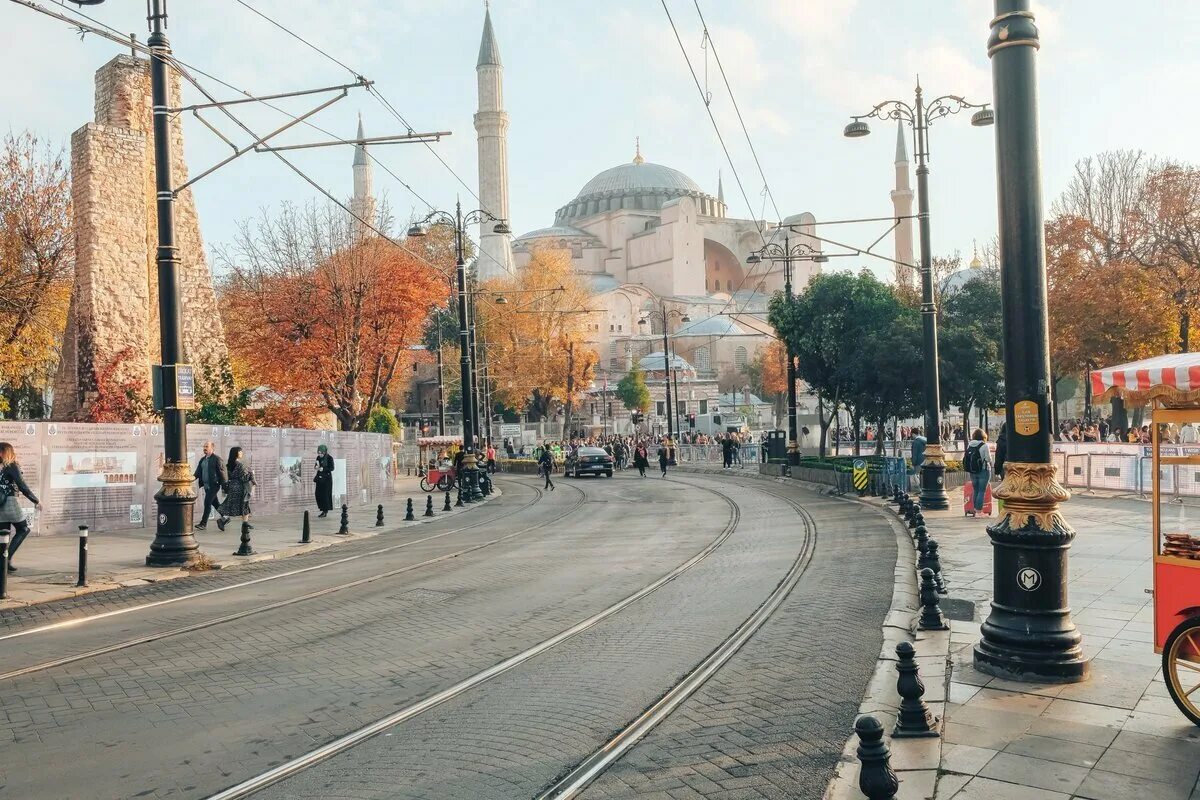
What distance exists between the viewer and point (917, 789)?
13.1ft

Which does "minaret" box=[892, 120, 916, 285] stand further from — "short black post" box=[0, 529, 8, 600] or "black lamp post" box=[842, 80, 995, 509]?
"short black post" box=[0, 529, 8, 600]

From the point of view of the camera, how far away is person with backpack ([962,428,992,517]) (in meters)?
14.5

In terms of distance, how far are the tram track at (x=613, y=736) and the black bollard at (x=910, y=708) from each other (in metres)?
1.26

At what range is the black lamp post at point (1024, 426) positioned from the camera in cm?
538

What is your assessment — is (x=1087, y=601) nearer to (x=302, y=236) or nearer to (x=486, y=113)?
(x=302, y=236)

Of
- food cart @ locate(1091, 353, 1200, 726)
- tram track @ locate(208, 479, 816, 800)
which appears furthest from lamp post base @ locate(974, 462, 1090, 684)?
tram track @ locate(208, 479, 816, 800)

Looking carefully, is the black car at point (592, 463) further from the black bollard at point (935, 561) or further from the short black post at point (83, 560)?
the black bollard at point (935, 561)

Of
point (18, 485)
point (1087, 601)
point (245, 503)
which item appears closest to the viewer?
point (1087, 601)

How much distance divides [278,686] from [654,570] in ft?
17.9

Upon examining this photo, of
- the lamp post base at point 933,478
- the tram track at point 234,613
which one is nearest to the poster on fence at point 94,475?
the tram track at point 234,613

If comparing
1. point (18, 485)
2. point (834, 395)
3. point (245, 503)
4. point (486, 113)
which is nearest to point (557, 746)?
point (18, 485)

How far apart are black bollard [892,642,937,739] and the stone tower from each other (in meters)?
20.3

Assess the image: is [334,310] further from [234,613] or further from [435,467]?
[234,613]

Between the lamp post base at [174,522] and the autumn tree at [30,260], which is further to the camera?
the autumn tree at [30,260]
